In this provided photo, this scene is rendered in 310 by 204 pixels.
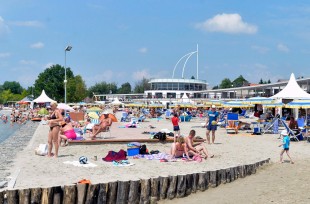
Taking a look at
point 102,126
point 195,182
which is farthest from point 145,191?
point 102,126

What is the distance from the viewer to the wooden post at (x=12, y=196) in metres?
6.65

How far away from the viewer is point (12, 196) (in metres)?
6.68

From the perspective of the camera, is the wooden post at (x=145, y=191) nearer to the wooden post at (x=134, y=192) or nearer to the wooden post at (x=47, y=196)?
the wooden post at (x=134, y=192)

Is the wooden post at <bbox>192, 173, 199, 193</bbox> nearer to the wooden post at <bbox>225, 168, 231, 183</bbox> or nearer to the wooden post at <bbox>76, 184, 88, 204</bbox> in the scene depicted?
the wooden post at <bbox>225, 168, 231, 183</bbox>

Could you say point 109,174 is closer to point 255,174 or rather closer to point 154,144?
point 255,174

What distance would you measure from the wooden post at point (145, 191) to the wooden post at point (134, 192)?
0.09 metres

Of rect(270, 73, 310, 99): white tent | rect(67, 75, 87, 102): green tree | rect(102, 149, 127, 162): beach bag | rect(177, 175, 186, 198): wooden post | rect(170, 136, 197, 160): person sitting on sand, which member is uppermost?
rect(67, 75, 87, 102): green tree

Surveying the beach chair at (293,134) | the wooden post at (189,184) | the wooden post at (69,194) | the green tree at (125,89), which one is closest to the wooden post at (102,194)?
the wooden post at (69,194)

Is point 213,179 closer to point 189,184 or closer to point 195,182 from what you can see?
point 195,182

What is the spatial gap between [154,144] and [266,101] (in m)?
14.0

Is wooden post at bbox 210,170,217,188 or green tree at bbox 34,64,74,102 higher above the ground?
green tree at bbox 34,64,74,102

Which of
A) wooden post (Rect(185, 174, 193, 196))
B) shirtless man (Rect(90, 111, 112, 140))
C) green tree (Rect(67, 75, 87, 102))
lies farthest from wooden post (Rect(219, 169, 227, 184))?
green tree (Rect(67, 75, 87, 102))

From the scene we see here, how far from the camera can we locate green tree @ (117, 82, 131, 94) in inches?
6870

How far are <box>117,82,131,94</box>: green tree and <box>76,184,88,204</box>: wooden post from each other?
548ft
